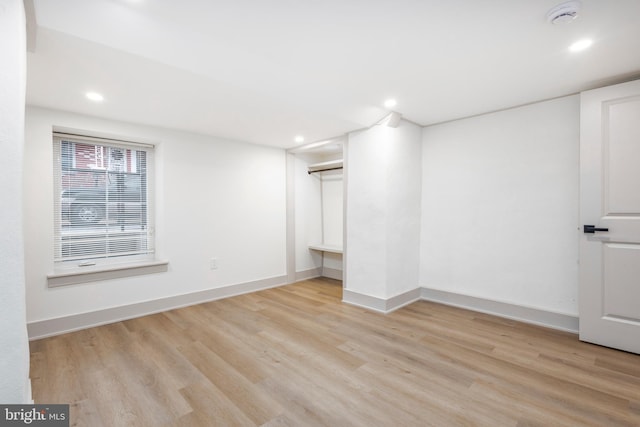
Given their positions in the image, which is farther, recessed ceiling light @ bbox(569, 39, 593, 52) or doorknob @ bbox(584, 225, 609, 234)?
doorknob @ bbox(584, 225, 609, 234)

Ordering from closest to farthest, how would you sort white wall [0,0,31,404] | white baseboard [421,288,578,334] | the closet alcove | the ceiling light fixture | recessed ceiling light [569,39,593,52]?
white wall [0,0,31,404], recessed ceiling light [569,39,593,52], white baseboard [421,288,578,334], the ceiling light fixture, the closet alcove

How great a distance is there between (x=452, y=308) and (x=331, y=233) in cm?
223

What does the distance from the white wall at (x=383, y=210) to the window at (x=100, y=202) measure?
2.55 meters

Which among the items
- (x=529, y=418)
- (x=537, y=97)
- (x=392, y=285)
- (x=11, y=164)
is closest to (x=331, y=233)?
(x=392, y=285)

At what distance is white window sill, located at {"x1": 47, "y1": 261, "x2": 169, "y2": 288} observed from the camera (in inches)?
107

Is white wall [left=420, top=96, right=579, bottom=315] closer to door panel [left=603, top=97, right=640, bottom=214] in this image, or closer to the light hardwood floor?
door panel [left=603, top=97, right=640, bottom=214]

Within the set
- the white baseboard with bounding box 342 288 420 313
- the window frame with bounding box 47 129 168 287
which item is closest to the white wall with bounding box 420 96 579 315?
the white baseboard with bounding box 342 288 420 313

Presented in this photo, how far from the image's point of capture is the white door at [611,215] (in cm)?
235

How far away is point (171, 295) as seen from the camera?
135 inches

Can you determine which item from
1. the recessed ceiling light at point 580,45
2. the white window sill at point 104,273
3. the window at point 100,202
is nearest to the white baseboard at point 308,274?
the white window sill at point 104,273

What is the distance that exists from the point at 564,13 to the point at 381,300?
2.81 m

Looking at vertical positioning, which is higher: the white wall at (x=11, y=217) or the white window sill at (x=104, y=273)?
the white wall at (x=11, y=217)

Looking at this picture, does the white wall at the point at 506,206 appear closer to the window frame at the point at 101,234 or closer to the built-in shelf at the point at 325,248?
the built-in shelf at the point at 325,248

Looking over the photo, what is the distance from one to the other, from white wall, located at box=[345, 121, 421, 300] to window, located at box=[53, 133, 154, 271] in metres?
2.55
